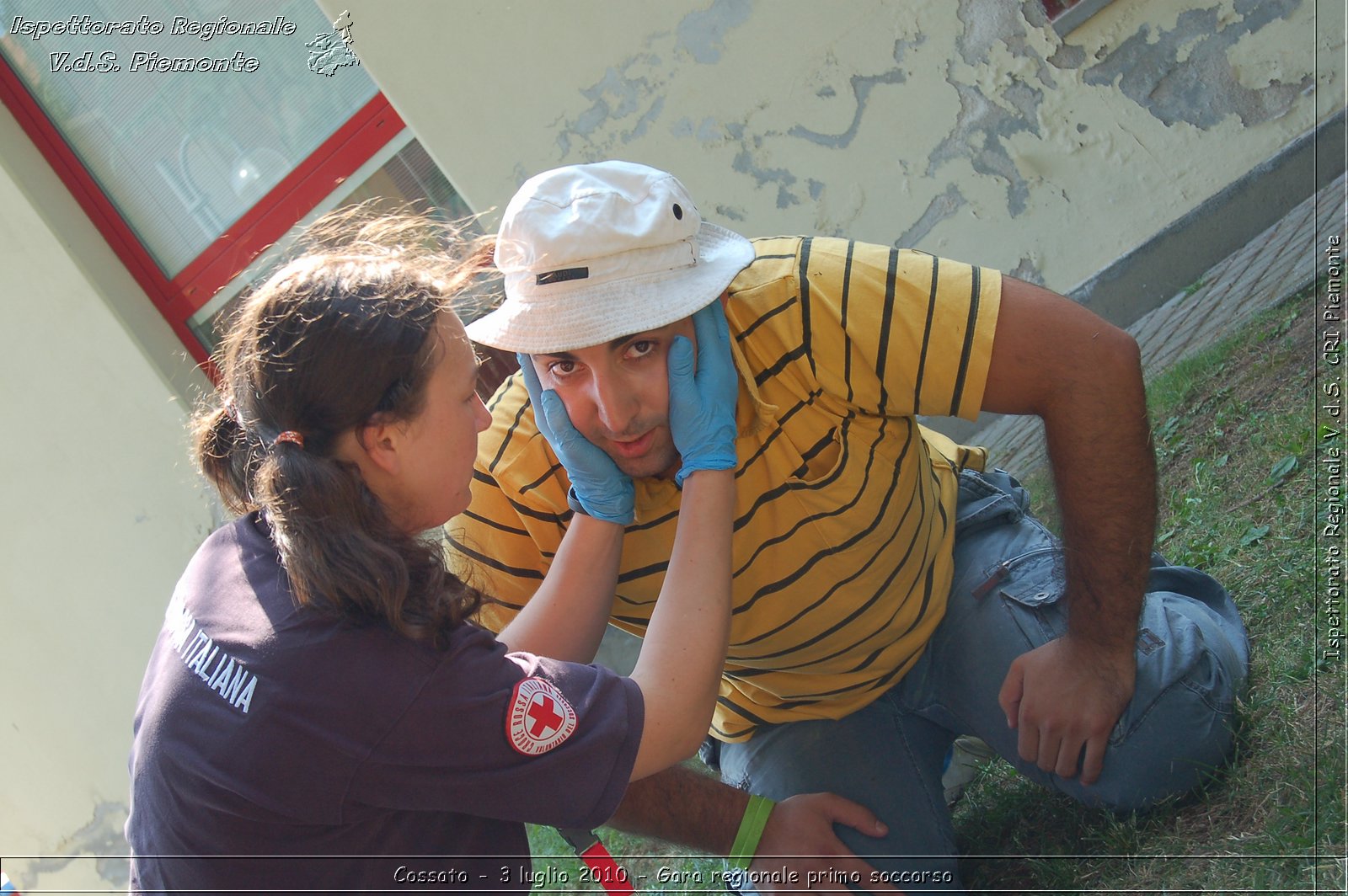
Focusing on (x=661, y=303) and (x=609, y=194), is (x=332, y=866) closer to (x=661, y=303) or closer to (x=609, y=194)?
(x=661, y=303)

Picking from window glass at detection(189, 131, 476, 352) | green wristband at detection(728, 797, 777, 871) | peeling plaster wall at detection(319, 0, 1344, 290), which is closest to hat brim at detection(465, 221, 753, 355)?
green wristband at detection(728, 797, 777, 871)

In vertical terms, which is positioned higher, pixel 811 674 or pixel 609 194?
pixel 609 194

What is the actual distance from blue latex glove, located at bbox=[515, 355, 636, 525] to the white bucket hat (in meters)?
0.12

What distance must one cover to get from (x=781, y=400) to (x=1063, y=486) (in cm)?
54

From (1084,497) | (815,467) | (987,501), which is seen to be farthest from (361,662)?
(987,501)

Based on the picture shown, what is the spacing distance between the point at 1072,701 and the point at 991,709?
0.19 m

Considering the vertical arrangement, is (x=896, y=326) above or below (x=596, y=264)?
below

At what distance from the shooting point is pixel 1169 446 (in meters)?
2.97

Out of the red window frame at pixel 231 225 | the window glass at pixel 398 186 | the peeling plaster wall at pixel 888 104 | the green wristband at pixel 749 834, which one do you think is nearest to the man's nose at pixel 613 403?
the green wristband at pixel 749 834

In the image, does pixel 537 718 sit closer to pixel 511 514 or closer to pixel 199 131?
pixel 511 514

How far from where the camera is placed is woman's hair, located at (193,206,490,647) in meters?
1.46

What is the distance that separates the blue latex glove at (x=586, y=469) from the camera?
185cm

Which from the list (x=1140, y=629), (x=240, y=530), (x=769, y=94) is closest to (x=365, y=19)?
(x=769, y=94)

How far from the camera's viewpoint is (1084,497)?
76.4 inches
